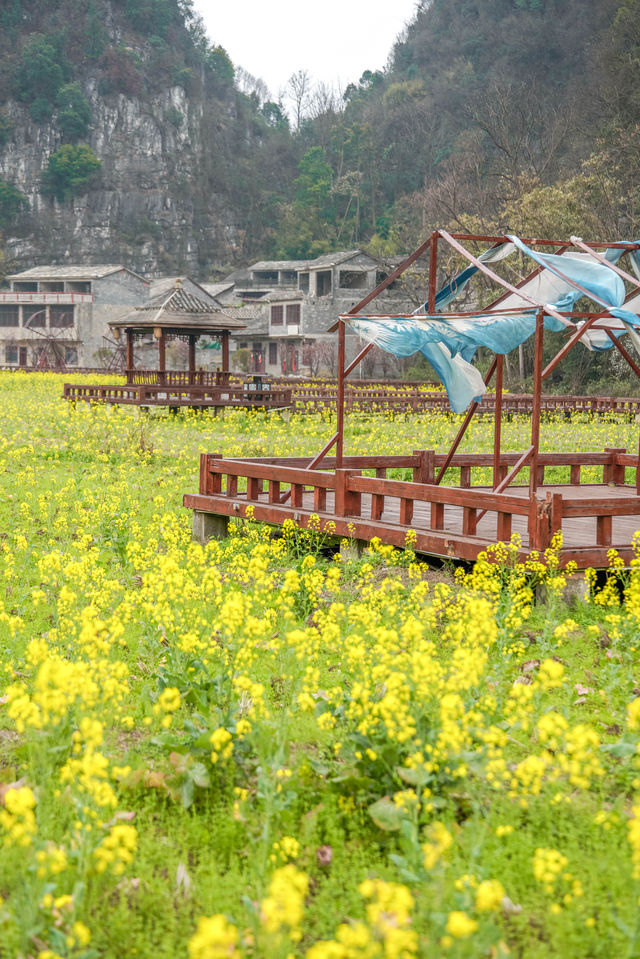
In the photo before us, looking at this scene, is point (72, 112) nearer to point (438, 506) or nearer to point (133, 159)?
point (133, 159)

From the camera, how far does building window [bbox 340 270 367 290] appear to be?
216 ft

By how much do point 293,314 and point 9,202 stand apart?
3926 centimetres

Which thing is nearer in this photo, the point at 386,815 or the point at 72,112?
the point at 386,815

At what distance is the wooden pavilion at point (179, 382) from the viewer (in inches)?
1168

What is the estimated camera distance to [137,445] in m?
17.5

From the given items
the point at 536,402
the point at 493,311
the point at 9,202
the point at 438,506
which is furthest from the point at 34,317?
the point at 536,402

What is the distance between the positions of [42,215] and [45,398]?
62.7 metres

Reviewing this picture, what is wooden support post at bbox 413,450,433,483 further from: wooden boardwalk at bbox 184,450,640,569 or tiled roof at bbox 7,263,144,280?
→ tiled roof at bbox 7,263,144,280

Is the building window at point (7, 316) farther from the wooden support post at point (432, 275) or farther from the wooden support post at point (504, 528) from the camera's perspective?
the wooden support post at point (504, 528)

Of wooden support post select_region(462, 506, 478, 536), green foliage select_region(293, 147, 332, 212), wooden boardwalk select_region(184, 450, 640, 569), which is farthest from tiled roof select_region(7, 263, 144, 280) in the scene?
wooden support post select_region(462, 506, 478, 536)

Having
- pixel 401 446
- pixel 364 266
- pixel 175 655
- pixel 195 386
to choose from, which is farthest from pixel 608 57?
Answer: pixel 175 655

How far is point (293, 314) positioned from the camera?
65.9 meters

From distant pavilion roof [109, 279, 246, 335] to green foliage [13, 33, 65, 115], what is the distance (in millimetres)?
73188

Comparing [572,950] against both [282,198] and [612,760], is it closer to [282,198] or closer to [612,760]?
[612,760]
